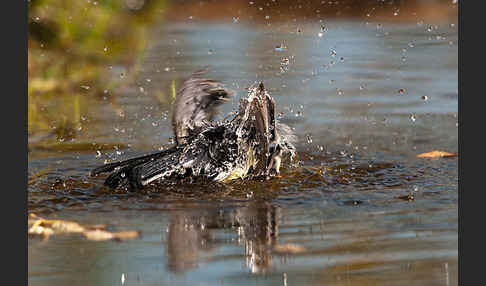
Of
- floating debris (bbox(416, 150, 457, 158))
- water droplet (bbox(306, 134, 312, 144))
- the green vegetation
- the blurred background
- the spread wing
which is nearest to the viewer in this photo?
the spread wing

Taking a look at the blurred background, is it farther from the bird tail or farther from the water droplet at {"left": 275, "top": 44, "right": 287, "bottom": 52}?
the bird tail

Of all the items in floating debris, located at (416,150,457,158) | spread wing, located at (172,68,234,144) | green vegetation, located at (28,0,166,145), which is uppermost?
green vegetation, located at (28,0,166,145)

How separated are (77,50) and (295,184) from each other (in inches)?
167

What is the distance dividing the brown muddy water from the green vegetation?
19 cm

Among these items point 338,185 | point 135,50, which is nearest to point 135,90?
point 135,50

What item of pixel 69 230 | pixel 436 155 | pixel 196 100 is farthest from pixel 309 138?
pixel 69 230

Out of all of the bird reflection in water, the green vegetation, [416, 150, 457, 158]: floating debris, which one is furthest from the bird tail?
the green vegetation

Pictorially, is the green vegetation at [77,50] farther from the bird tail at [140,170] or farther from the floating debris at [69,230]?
the floating debris at [69,230]

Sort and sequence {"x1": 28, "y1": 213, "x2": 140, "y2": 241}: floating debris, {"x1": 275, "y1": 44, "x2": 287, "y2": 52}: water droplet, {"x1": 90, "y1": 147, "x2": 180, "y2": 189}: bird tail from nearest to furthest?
{"x1": 28, "y1": 213, "x2": 140, "y2": 241}: floating debris → {"x1": 90, "y1": 147, "x2": 180, "y2": 189}: bird tail → {"x1": 275, "y1": 44, "x2": 287, "y2": 52}: water droplet

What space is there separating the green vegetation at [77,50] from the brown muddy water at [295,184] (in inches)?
7.6

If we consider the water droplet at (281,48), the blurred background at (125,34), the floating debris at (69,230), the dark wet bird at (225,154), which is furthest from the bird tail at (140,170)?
the water droplet at (281,48)

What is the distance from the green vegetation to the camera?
817 centimetres

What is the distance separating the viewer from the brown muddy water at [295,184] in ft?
12.5

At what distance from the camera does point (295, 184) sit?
5.40m
